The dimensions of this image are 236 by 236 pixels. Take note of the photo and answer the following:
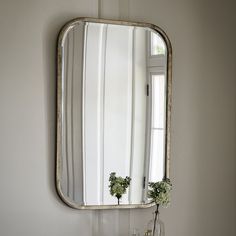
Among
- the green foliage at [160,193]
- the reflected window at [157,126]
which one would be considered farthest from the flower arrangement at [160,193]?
the reflected window at [157,126]

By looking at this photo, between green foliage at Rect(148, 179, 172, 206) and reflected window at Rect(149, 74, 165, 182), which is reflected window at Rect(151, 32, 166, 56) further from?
green foliage at Rect(148, 179, 172, 206)

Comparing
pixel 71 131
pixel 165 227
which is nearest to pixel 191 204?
pixel 165 227

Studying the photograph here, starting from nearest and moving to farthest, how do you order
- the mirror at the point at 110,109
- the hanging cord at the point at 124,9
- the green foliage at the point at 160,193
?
the green foliage at the point at 160,193 < the mirror at the point at 110,109 < the hanging cord at the point at 124,9

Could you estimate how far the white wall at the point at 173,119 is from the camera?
2215 mm

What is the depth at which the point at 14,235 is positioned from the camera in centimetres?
221

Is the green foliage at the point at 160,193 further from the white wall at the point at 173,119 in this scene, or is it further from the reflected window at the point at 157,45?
the reflected window at the point at 157,45

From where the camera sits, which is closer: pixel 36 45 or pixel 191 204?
pixel 36 45

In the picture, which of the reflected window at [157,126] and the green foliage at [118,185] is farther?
the reflected window at [157,126]

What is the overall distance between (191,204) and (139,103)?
626 mm

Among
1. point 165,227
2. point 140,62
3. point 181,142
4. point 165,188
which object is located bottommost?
point 165,227

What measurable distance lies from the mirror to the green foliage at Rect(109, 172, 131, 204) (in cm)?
4

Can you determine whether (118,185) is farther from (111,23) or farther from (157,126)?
(111,23)

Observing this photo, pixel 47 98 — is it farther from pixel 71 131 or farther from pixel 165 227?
pixel 165 227

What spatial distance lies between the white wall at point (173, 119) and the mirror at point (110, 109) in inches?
2.3
